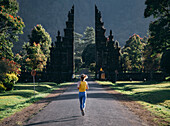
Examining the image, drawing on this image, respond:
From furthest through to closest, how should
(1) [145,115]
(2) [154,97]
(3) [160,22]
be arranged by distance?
(3) [160,22] → (2) [154,97] → (1) [145,115]

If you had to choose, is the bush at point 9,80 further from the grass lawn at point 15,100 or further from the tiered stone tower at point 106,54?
the tiered stone tower at point 106,54

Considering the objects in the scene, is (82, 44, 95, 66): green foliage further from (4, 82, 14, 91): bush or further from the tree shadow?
the tree shadow

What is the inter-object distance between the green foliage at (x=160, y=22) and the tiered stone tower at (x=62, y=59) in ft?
94.9

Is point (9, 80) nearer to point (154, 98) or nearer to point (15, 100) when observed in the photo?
point (15, 100)

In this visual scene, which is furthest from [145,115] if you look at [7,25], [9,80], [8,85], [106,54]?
[106,54]

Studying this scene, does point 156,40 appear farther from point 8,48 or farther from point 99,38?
point 99,38

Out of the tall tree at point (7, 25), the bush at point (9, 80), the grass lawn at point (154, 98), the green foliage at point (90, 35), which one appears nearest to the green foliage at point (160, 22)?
the grass lawn at point (154, 98)

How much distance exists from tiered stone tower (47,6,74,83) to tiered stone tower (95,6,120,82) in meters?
8.21

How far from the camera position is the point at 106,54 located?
169 feet

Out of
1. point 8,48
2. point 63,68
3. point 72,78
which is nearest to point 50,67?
point 63,68

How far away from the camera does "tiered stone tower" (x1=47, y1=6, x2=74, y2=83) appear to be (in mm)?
49750

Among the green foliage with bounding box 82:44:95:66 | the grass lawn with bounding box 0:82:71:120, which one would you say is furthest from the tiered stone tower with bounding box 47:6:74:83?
the green foliage with bounding box 82:44:95:66

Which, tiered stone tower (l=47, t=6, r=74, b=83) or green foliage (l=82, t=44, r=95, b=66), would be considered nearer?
tiered stone tower (l=47, t=6, r=74, b=83)

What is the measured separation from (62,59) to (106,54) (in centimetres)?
1313
